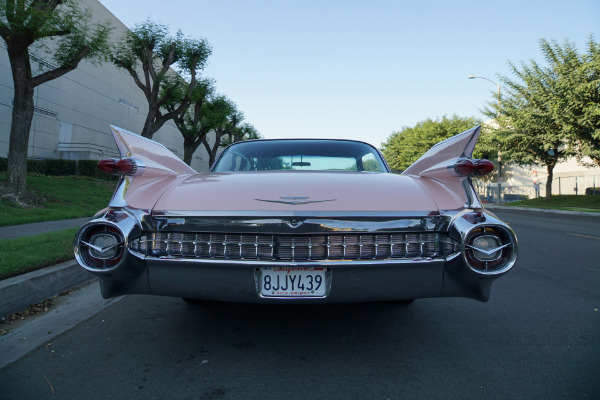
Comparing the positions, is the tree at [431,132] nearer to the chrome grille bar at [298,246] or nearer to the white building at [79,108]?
the white building at [79,108]

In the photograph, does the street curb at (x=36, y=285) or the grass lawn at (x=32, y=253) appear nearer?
the street curb at (x=36, y=285)

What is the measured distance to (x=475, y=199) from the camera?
233 cm

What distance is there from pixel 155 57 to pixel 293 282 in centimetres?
2026

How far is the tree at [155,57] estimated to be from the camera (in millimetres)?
17812

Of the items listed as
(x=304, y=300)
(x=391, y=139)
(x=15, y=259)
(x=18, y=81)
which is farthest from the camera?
(x=391, y=139)

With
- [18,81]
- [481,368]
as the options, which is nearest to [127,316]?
[481,368]

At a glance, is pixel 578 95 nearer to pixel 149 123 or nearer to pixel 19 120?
pixel 149 123

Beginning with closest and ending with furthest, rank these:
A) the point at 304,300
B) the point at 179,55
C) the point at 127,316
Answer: the point at 304,300 < the point at 127,316 < the point at 179,55

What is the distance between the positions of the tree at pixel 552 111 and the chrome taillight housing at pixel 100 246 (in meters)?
21.4

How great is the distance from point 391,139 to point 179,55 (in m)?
52.4

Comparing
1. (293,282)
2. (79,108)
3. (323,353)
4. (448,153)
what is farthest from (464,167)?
(79,108)

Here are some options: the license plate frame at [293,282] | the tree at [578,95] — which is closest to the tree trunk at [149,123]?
the license plate frame at [293,282]

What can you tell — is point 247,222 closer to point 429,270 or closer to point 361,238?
point 361,238

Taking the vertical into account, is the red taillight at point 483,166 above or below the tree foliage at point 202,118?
below
